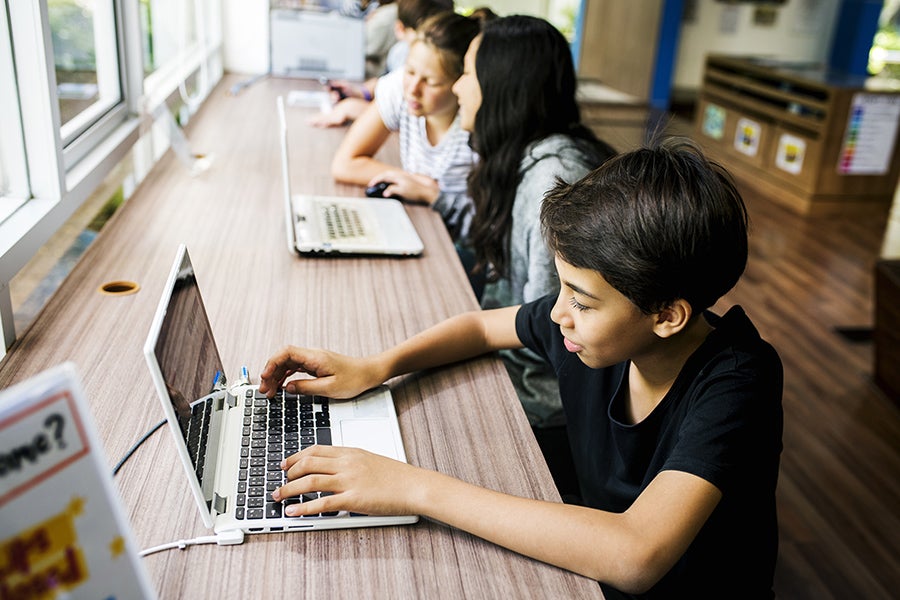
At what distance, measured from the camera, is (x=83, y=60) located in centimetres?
196

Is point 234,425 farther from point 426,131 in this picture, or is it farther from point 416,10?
point 416,10

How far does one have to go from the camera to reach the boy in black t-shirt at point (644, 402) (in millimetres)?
836

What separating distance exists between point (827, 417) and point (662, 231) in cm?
200

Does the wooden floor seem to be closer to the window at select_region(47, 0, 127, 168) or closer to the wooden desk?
the wooden desk

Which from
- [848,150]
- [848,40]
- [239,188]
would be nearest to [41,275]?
[239,188]

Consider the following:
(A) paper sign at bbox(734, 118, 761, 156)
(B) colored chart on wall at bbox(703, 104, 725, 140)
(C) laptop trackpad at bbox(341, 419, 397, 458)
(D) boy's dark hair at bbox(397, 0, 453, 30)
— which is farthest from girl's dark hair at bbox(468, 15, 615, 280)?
(B) colored chart on wall at bbox(703, 104, 725, 140)

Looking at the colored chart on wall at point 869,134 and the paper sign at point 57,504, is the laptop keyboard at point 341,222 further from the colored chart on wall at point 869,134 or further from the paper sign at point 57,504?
the colored chart on wall at point 869,134

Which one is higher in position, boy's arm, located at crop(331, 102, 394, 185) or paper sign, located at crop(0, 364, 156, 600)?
paper sign, located at crop(0, 364, 156, 600)

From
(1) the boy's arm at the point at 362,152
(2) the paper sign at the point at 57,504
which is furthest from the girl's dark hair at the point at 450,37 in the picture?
(2) the paper sign at the point at 57,504

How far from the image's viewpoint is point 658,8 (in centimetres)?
752

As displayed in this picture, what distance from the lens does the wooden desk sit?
0.79 metres

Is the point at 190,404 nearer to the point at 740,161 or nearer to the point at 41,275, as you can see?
→ the point at 41,275

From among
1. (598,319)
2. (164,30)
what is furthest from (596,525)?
(164,30)

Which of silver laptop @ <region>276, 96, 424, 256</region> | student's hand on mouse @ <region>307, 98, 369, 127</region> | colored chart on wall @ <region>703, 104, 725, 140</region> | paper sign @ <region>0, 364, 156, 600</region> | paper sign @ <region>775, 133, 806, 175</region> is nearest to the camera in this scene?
→ paper sign @ <region>0, 364, 156, 600</region>
